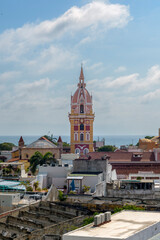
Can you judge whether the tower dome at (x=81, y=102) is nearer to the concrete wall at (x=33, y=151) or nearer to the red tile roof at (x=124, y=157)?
the concrete wall at (x=33, y=151)

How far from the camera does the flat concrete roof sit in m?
23.5

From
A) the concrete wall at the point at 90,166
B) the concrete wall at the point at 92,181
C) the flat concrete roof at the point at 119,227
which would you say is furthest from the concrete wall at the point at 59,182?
the flat concrete roof at the point at 119,227

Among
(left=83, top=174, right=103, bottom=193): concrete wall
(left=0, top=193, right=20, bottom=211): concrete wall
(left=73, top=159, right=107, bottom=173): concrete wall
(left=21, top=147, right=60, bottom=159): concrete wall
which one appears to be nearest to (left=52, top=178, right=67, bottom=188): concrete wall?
(left=73, top=159, right=107, bottom=173): concrete wall

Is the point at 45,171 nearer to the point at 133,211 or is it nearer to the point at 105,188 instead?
the point at 105,188

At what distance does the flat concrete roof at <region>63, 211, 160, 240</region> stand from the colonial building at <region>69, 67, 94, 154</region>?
74.8m

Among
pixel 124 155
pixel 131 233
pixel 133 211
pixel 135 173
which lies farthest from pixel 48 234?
pixel 124 155

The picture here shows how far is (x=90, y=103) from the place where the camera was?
4171 inches

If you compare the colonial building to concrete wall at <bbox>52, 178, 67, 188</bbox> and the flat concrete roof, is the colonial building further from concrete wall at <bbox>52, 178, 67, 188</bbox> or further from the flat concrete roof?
the flat concrete roof

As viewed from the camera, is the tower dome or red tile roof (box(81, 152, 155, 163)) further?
the tower dome

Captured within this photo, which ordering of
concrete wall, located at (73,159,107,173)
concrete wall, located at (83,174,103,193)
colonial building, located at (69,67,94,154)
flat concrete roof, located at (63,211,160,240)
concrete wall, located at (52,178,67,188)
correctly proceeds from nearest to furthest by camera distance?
flat concrete roof, located at (63,211,160,240) → concrete wall, located at (83,174,103,193) → concrete wall, located at (52,178,67,188) → concrete wall, located at (73,159,107,173) → colonial building, located at (69,67,94,154)

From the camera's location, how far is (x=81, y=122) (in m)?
→ 105

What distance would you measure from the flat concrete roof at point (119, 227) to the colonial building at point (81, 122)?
74.8m

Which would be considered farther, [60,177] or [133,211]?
[60,177]

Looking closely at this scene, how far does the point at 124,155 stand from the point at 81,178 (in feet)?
69.2
